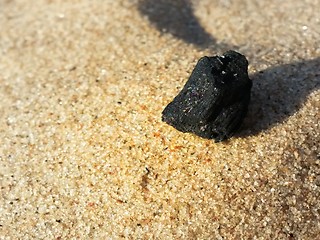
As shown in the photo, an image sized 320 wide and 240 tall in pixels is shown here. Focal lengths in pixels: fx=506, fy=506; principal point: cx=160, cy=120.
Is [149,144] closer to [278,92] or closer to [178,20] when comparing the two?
[278,92]

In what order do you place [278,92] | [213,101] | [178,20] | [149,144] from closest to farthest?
1. [213,101]
2. [149,144]
3. [278,92]
4. [178,20]

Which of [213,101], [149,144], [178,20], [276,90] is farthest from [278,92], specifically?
[178,20]

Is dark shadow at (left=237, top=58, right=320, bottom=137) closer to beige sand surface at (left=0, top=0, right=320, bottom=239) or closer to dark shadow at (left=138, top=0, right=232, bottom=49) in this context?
beige sand surface at (left=0, top=0, right=320, bottom=239)

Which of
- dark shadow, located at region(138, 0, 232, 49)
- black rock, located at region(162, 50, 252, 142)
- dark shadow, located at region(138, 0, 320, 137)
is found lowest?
dark shadow, located at region(138, 0, 232, 49)

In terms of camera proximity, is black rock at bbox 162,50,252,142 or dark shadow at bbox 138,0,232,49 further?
dark shadow at bbox 138,0,232,49

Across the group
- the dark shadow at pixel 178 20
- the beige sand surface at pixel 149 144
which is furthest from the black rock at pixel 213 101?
the dark shadow at pixel 178 20

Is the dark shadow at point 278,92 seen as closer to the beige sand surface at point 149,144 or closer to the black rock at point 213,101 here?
the beige sand surface at point 149,144

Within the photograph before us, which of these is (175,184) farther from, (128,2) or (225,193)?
(128,2)

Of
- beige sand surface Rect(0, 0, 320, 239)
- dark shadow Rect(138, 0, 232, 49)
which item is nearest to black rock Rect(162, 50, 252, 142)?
beige sand surface Rect(0, 0, 320, 239)
